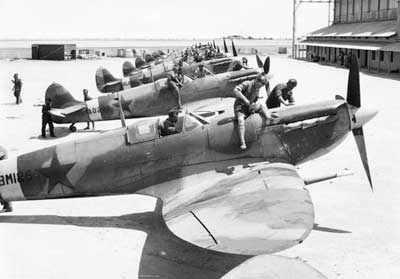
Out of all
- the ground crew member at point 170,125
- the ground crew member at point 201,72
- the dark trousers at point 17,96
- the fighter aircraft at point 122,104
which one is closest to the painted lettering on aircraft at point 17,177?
the ground crew member at point 170,125

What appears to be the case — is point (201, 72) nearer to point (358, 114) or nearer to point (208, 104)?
point (208, 104)

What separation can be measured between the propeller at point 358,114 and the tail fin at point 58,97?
37.6 feet

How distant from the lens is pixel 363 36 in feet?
168

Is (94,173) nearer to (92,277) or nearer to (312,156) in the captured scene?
(92,277)

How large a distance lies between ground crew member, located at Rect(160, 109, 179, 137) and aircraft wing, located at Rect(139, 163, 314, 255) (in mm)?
966

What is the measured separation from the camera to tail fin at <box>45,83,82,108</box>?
1788 cm

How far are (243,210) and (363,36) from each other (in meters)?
48.9

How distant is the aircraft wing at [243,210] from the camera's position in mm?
6094

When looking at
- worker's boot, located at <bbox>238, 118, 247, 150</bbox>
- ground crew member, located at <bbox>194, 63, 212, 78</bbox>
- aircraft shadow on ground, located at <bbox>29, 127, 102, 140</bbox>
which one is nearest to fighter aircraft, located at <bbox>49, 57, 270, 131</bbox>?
aircraft shadow on ground, located at <bbox>29, 127, 102, 140</bbox>

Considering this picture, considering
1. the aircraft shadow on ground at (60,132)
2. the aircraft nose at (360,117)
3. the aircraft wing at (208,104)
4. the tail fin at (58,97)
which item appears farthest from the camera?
the tail fin at (58,97)

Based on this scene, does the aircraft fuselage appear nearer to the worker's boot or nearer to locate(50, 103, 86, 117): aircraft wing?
the worker's boot

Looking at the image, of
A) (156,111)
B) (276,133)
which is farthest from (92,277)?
(156,111)

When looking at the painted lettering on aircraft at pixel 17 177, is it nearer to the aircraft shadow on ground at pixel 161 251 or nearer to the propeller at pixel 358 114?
the aircraft shadow on ground at pixel 161 251

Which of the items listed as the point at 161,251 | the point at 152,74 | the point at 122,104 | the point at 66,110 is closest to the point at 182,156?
the point at 161,251
